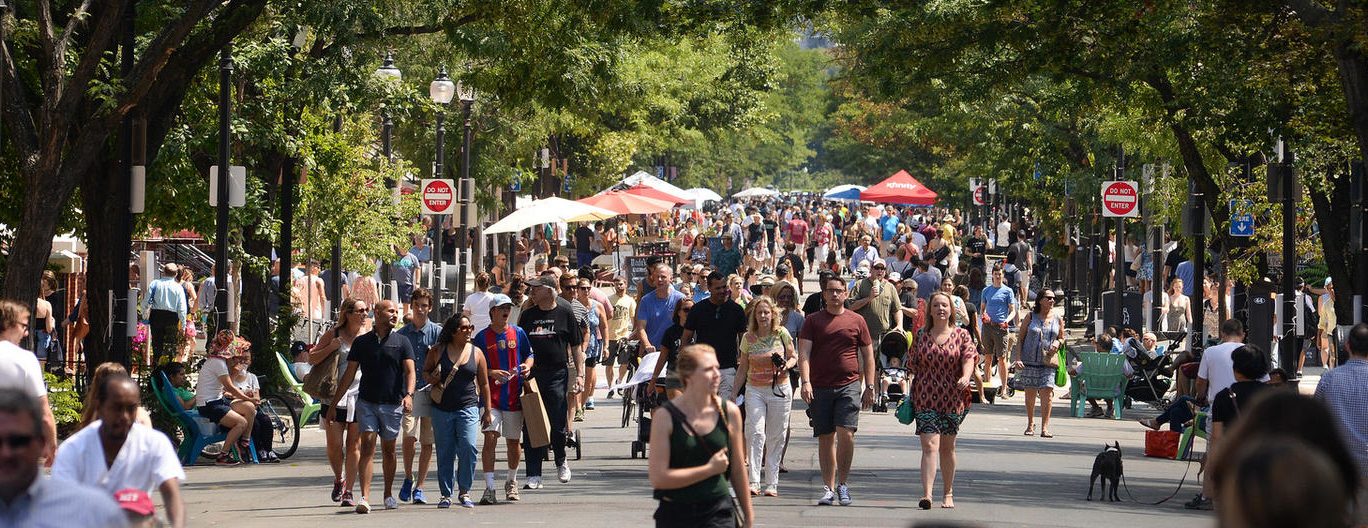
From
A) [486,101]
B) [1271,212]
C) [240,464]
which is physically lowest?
[240,464]

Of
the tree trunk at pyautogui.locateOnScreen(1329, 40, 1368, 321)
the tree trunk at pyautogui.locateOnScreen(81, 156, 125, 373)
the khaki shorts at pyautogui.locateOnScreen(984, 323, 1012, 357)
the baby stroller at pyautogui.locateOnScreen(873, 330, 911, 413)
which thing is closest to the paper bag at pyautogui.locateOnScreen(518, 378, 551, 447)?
the tree trunk at pyautogui.locateOnScreen(81, 156, 125, 373)

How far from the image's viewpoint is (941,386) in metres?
13.5

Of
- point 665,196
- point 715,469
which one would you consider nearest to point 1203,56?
point 715,469

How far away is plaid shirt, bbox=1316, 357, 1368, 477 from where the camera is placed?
995 centimetres

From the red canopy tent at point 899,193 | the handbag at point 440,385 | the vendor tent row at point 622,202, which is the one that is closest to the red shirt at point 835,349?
the handbag at point 440,385

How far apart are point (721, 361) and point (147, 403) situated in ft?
19.0

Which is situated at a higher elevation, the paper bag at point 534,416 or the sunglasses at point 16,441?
the sunglasses at point 16,441

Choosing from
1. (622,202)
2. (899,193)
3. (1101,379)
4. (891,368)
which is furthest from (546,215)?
(899,193)

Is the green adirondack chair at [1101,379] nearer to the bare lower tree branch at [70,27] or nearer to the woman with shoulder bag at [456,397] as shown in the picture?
the woman with shoulder bag at [456,397]

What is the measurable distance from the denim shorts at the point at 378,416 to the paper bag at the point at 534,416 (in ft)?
3.99

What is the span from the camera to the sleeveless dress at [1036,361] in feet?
65.1

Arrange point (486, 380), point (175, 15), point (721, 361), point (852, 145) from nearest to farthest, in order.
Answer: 1. point (486, 380)
2. point (721, 361)
3. point (175, 15)
4. point (852, 145)

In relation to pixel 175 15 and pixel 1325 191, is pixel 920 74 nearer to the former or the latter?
pixel 1325 191

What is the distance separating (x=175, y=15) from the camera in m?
17.0
